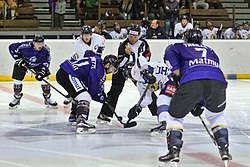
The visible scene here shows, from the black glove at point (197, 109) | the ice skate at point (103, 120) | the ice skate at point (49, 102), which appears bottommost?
the ice skate at point (49, 102)

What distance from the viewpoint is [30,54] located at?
24.1 feet

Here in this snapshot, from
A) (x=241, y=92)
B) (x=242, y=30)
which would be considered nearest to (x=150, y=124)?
(x=241, y=92)

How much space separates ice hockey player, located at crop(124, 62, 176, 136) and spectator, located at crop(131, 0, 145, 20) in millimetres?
7611

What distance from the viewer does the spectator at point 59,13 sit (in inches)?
513

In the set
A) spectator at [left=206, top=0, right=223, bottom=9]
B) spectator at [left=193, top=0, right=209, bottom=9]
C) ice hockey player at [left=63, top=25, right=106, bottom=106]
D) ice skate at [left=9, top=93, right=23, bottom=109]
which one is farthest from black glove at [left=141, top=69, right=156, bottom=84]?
spectator at [left=206, top=0, right=223, bottom=9]

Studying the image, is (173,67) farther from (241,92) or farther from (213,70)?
(241,92)

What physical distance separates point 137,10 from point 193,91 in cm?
929

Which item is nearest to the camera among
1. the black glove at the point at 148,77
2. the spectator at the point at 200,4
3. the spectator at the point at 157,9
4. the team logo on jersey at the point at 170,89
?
the team logo on jersey at the point at 170,89

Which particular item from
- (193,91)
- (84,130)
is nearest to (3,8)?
(84,130)

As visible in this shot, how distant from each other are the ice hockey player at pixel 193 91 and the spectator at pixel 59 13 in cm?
881

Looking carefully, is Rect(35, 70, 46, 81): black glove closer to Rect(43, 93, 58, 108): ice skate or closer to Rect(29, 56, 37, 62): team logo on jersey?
Rect(29, 56, 37, 62): team logo on jersey

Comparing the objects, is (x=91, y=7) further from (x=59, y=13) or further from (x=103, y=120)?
(x=103, y=120)

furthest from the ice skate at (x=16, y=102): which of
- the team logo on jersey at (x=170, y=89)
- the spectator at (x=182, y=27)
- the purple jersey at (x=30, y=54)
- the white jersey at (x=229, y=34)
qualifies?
the white jersey at (x=229, y=34)

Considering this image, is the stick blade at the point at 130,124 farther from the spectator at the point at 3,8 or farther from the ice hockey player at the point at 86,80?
the spectator at the point at 3,8
